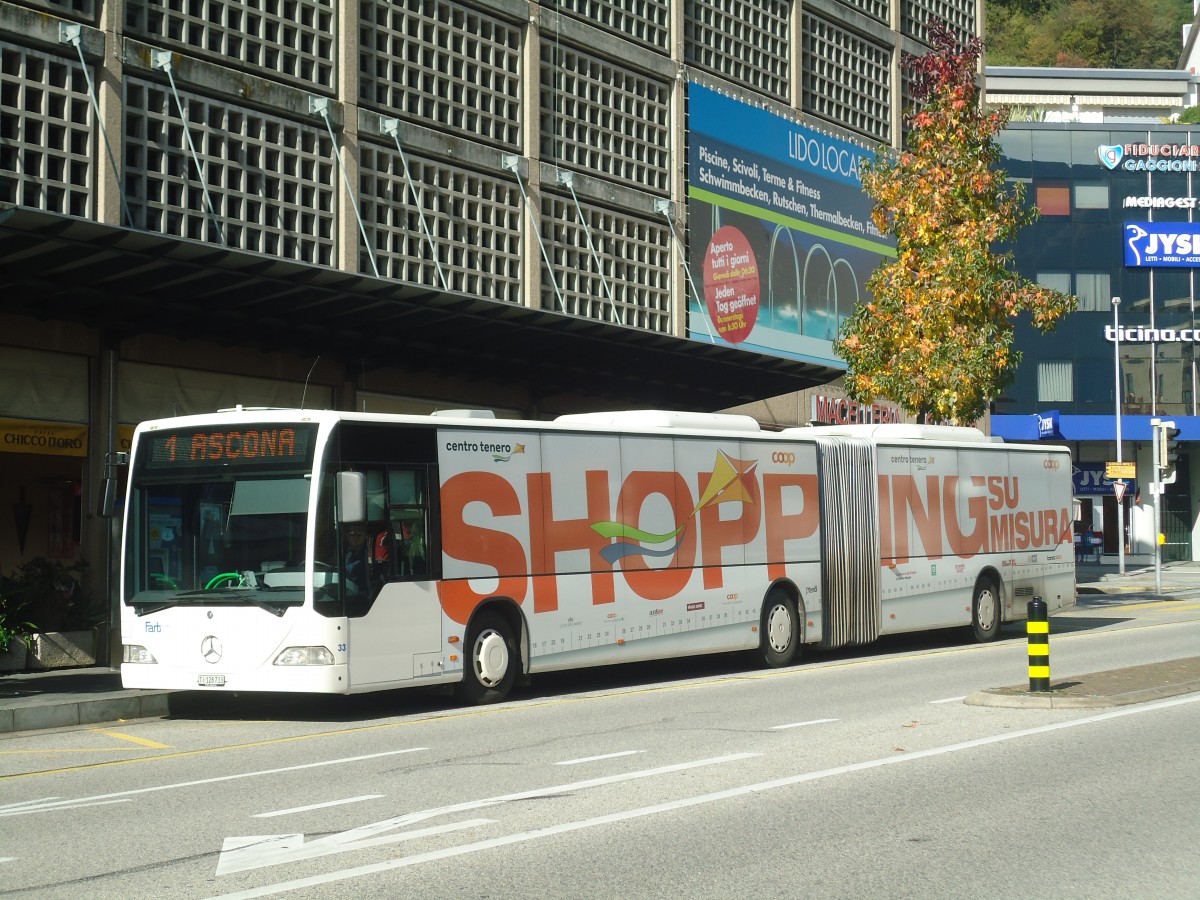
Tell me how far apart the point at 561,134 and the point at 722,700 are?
1635cm

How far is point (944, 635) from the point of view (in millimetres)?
25891

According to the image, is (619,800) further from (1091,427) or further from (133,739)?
(1091,427)

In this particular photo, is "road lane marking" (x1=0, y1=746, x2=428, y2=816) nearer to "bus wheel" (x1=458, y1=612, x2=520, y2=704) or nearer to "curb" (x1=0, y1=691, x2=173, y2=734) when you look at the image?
"bus wheel" (x1=458, y1=612, x2=520, y2=704)

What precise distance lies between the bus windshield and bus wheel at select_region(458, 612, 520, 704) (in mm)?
2197

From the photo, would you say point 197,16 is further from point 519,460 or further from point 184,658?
point 184,658

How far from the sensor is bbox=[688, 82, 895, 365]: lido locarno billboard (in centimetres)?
3319

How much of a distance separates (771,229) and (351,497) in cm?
2274

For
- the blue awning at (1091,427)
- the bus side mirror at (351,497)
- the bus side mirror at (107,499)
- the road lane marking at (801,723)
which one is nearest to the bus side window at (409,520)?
the bus side mirror at (351,497)

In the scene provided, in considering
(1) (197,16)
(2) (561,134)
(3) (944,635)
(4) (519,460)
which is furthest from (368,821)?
(2) (561,134)

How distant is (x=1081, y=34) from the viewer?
369 feet

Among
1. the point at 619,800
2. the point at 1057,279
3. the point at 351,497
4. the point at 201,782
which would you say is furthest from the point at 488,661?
the point at 1057,279

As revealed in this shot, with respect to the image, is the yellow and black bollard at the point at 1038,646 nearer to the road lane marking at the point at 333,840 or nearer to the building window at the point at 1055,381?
the road lane marking at the point at 333,840

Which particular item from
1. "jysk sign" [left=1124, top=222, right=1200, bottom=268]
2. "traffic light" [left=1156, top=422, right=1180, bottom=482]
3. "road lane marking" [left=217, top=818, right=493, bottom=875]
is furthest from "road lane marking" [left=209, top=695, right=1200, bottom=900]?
"jysk sign" [left=1124, top=222, right=1200, bottom=268]

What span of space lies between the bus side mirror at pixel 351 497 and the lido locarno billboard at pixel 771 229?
62.4ft
